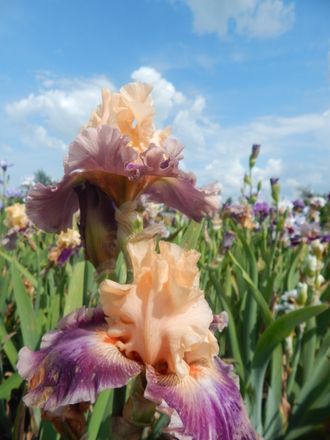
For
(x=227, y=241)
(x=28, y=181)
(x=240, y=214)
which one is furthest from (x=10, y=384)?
(x=28, y=181)

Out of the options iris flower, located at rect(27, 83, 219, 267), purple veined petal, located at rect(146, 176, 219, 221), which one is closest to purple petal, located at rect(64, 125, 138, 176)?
iris flower, located at rect(27, 83, 219, 267)

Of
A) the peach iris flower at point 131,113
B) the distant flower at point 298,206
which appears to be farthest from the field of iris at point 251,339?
the distant flower at point 298,206

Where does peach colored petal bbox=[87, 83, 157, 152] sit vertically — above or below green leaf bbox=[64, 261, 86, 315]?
above

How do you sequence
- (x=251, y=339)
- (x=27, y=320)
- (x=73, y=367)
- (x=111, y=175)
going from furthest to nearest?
(x=251, y=339), (x=27, y=320), (x=111, y=175), (x=73, y=367)

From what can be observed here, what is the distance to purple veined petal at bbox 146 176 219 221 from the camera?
1.21 metres

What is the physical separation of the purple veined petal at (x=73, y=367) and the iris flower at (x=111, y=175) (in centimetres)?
23

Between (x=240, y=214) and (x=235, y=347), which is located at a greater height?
(x=240, y=214)

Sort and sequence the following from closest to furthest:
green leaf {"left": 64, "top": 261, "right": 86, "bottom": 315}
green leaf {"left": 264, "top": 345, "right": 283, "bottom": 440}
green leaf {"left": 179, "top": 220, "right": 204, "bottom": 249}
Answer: green leaf {"left": 179, "top": 220, "right": 204, "bottom": 249}
green leaf {"left": 64, "top": 261, "right": 86, "bottom": 315}
green leaf {"left": 264, "top": 345, "right": 283, "bottom": 440}

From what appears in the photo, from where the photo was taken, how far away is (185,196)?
1253 millimetres

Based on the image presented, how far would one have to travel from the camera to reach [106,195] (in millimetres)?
1134

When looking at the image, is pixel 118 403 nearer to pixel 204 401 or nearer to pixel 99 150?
pixel 204 401

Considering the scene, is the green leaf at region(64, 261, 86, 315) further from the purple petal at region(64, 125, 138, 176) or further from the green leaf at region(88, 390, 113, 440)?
→ the purple petal at region(64, 125, 138, 176)

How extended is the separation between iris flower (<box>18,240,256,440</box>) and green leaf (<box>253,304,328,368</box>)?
3.21 ft

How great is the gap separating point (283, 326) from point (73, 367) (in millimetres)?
1271
